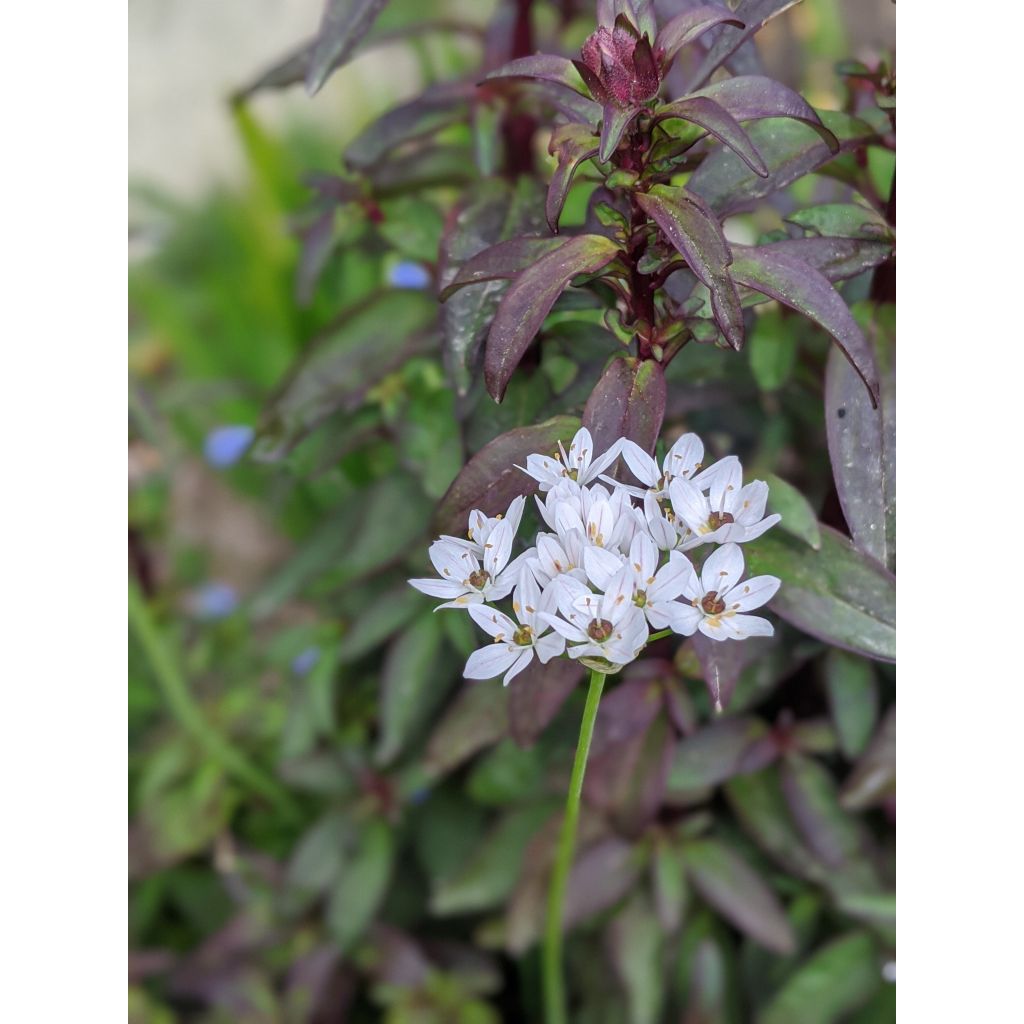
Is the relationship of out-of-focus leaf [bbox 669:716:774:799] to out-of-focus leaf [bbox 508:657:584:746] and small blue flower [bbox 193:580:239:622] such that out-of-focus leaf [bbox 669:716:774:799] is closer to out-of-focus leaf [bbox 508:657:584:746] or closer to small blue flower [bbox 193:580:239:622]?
out-of-focus leaf [bbox 508:657:584:746]

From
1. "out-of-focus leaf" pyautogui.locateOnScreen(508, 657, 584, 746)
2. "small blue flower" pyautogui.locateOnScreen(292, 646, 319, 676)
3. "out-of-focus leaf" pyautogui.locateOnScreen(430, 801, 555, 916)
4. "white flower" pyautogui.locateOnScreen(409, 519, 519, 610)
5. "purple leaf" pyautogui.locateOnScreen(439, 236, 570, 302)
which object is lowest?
"out-of-focus leaf" pyautogui.locateOnScreen(430, 801, 555, 916)

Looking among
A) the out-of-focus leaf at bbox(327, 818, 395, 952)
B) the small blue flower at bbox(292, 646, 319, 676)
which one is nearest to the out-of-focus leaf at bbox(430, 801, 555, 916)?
the out-of-focus leaf at bbox(327, 818, 395, 952)

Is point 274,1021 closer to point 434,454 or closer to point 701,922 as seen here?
point 701,922

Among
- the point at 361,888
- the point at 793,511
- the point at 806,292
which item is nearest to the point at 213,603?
the point at 361,888

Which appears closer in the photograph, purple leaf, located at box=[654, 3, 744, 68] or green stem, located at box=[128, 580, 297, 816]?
purple leaf, located at box=[654, 3, 744, 68]

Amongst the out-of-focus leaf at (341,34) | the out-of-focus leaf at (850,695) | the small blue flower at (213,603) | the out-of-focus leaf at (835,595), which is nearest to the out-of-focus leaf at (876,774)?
the out-of-focus leaf at (850,695)

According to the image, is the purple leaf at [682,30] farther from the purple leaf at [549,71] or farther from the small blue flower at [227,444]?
the small blue flower at [227,444]

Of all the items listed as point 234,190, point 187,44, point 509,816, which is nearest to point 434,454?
point 509,816
